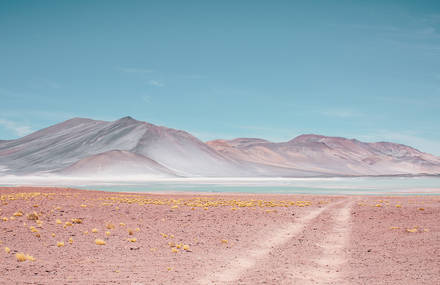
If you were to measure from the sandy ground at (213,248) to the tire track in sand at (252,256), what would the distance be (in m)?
0.02

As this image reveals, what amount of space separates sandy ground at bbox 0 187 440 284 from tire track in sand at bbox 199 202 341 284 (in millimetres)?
23

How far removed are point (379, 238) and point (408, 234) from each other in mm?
1392

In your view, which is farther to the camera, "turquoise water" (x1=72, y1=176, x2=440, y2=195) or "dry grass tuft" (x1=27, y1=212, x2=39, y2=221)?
"turquoise water" (x1=72, y1=176, x2=440, y2=195)

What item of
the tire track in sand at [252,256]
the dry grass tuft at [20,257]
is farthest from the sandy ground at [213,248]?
the dry grass tuft at [20,257]

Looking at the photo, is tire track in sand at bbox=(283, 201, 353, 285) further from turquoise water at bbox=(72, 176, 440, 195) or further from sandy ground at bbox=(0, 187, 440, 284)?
turquoise water at bbox=(72, 176, 440, 195)

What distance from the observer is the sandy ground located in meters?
10.6

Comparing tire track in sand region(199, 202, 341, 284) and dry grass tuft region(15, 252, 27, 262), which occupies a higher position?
dry grass tuft region(15, 252, 27, 262)

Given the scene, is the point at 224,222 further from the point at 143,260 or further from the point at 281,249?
the point at 143,260

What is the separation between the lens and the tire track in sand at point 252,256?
33.9ft

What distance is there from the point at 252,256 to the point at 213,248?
1.76 metres

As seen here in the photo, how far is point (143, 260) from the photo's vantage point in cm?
1244

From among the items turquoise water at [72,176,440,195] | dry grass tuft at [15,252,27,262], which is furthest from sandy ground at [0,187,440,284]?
turquoise water at [72,176,440,195]

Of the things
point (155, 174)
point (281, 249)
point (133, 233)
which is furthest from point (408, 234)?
point (155, 174)

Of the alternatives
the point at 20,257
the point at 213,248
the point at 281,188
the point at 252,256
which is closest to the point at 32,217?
the point at 20,257
